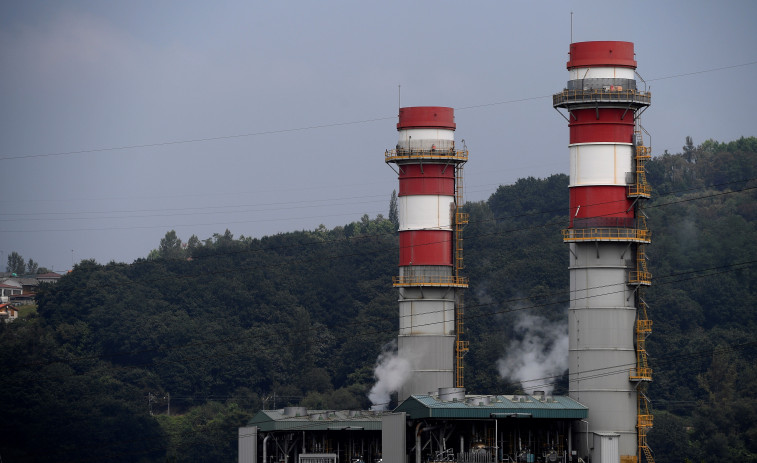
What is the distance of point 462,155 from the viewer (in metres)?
114

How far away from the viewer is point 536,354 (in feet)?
575

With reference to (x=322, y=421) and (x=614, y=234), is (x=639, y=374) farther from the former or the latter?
(x=322, y=421)

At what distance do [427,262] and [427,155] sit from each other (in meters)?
7.98

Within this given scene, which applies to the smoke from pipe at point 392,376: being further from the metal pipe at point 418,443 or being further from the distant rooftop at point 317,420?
the metal pipe at point 418,443

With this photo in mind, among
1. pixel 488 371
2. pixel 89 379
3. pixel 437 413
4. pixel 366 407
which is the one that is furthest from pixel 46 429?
pixel 437 413

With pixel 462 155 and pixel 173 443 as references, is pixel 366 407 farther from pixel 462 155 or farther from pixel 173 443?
pixel 462 155

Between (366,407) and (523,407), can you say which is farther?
(366,407)

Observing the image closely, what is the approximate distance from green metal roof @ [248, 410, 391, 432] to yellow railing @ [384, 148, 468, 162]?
A: 19167mm

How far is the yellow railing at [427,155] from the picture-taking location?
113562 mm

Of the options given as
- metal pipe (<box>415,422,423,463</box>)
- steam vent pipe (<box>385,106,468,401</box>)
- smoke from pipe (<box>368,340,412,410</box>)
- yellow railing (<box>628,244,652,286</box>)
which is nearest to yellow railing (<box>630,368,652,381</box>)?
yellow railing (<box>628,244,652,286</box>)

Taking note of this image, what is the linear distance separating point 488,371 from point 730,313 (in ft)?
125

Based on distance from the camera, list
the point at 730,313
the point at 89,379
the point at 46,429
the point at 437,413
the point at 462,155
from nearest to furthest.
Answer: the point at 437,413
the point at 462,155
the point at 46,429
the point at 89,379
the point at 730,313

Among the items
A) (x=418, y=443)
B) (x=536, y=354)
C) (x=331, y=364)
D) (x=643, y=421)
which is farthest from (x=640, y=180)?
(x=331, y=364)

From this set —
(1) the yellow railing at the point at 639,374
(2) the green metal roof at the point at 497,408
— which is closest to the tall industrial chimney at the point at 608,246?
(1) the yellow railing at the point at 639,374
